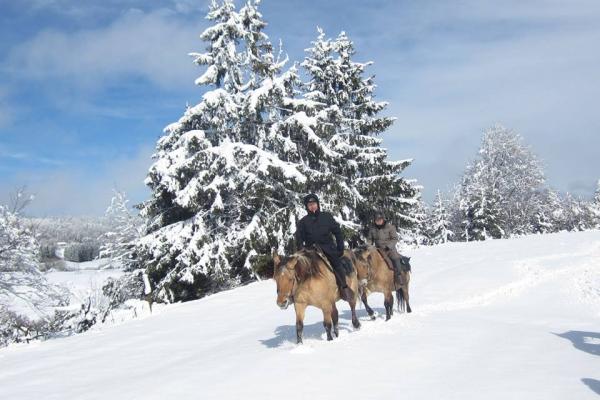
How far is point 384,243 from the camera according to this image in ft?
38.4

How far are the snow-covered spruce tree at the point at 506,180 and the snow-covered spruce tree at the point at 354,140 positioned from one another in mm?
24970

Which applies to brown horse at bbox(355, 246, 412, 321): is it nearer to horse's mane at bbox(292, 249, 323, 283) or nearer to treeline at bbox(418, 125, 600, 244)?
horse's mane at bbox(292, 249, 323, 283)

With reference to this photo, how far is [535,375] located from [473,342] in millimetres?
1907

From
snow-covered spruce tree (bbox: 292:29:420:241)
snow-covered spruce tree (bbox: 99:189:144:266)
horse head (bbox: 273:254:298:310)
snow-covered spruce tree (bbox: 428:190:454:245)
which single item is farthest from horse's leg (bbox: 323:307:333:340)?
snow-covered spruce tree (bbox: 428:190:454:245)

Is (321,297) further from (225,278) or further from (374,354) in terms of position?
(225,278)

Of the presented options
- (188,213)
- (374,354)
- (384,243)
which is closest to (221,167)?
(188,213)

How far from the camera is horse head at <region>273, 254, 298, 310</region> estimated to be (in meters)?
7.75

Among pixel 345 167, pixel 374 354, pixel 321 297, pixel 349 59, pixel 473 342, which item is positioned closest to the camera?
pixel 374 354

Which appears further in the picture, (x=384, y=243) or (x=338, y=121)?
(x=338, y=121)

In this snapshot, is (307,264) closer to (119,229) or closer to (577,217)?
(119,229)

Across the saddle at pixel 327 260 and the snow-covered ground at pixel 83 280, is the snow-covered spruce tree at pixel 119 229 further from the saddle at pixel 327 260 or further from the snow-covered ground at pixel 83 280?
the saddle at pixel 327 260

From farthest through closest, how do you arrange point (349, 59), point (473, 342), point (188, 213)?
1. point (349, 59)
2. point (188, 213)
3. point (473, 342)

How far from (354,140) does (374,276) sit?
18.0m

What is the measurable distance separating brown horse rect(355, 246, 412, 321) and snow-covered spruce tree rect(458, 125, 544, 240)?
42396 millimetres
